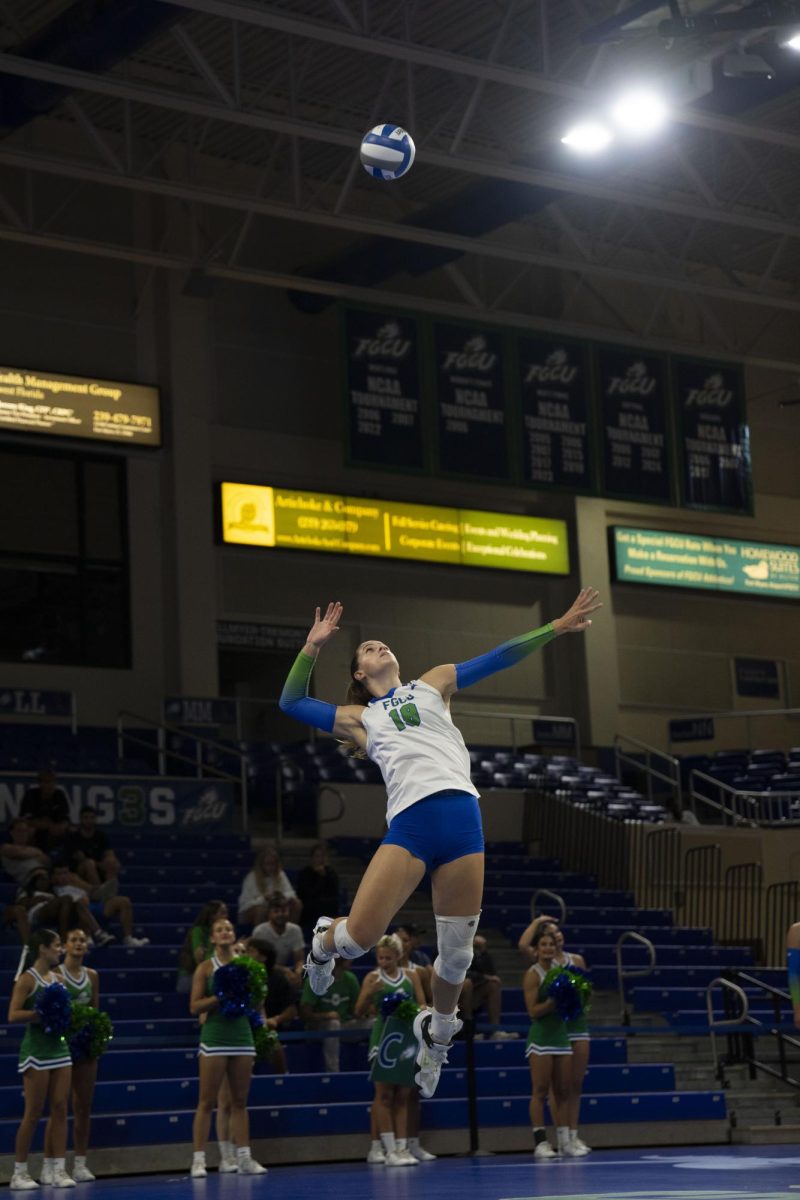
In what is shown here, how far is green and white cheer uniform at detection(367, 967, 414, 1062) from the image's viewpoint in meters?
14.9

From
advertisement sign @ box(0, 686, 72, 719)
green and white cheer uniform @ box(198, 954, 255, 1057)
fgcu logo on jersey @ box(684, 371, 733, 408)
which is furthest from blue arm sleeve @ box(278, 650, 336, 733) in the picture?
fgcu logo on jersey @ box(684, 371, 733, 408)

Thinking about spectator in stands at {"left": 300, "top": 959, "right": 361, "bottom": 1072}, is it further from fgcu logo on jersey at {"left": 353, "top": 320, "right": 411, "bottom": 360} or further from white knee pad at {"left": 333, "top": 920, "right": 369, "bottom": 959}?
fgcu logo on jersey at {"left": 353, "top": 320, "right": 411, "bottom": 360}

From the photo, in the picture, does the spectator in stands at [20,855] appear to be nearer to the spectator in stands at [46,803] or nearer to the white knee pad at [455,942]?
the spectator in stands at [46,803]

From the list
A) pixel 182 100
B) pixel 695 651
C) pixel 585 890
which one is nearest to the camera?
pixel 182 100

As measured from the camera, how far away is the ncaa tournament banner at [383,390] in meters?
24.5

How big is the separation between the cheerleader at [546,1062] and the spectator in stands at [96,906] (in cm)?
425

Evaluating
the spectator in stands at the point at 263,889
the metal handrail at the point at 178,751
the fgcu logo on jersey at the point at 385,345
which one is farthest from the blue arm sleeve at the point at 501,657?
the fgcu logo on jersey at the point at 385,345

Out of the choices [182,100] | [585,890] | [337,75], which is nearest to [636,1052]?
[585,890]

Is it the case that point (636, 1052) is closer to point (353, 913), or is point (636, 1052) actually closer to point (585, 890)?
point (585, 890)

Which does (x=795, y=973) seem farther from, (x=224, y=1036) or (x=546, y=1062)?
(x=546, y=1062)

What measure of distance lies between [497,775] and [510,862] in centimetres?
186

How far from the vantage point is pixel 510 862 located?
78.8 ft

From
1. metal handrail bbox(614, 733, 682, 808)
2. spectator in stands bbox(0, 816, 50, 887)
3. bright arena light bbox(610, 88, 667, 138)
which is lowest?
spectator in stands bbox(0, 816, 50, 887)

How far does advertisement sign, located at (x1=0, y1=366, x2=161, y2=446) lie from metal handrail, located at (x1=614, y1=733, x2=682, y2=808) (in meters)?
8.89
